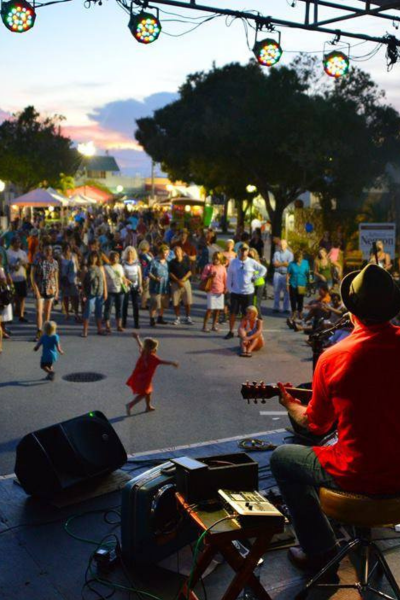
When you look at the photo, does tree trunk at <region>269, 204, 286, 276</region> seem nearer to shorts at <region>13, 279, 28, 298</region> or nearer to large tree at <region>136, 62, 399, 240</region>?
large tree at <region>136, 62, 399, 240</region>

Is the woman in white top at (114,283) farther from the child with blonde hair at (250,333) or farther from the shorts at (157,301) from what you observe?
the child with blonde hair at (250,333)

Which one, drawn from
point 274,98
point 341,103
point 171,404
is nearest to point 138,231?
point 274,98

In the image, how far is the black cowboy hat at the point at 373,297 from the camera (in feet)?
12.5

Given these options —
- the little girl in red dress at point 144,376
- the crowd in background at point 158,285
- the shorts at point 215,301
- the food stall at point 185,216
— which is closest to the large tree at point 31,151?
the food stall at point 185,216

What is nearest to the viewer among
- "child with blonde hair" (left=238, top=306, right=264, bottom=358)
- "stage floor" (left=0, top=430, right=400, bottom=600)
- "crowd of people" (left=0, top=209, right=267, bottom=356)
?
"stage floor" (left=0, top=430, right=400, bottom=600)

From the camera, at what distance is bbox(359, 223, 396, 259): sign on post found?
16.1m

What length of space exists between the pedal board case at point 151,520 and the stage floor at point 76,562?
0.11 meters

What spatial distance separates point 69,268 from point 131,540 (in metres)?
11.0

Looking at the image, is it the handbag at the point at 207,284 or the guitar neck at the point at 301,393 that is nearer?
the guitar neck at the point at 301,393

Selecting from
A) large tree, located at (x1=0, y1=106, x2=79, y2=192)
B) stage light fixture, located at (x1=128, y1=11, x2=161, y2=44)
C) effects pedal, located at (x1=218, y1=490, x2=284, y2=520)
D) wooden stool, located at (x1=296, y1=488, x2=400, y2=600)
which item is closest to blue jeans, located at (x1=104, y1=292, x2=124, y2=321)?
stage light fixture, located at (x1=128, y1=11, x2=161, y2=44)

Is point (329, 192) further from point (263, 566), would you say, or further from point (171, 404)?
point (263, 566)

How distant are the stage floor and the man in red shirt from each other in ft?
3.17

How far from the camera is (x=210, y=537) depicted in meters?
3.67

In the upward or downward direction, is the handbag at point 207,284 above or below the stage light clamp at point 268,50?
below
